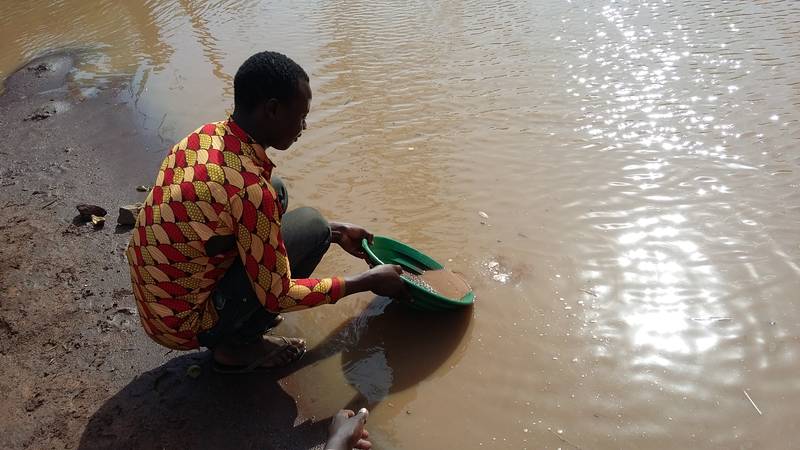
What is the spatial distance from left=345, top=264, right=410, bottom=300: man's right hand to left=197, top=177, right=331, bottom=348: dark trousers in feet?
0.93

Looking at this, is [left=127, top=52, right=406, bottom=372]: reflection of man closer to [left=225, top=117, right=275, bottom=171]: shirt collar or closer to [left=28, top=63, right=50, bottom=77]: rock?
[left=225, top=117, right=275, bottom=171]: shirt collar

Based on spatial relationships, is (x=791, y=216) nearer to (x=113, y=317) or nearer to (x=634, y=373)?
(x=634, y=373)

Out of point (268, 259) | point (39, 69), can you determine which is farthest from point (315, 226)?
point (39, 69)

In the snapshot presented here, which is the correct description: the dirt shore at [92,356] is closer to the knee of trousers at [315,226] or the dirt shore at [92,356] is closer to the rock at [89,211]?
the rock at [89,211]

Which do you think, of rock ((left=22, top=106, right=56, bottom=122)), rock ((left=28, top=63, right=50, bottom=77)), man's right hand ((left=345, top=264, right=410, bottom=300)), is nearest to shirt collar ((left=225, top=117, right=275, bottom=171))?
man's right hand ((left=345, top=264, right=410, bottom=300))

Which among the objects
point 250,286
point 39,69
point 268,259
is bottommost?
point 39,69

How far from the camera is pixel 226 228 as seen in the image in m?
1.88

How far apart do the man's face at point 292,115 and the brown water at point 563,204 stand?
43.0 inches

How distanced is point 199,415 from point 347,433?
0.72m

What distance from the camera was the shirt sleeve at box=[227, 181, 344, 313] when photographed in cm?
183

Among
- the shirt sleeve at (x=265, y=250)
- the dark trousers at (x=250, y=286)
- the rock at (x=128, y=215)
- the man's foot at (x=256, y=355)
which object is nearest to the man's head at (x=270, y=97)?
the shirt sleeve at (x=265, y=250)

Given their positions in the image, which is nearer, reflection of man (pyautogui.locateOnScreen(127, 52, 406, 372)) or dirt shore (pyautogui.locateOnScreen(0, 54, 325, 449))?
reflection of man (pyautogui.locateOnScreen(127, 52, 406, 372))

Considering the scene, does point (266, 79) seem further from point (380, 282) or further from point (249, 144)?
point (380, 282)

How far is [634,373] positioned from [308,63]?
4.79 meters
